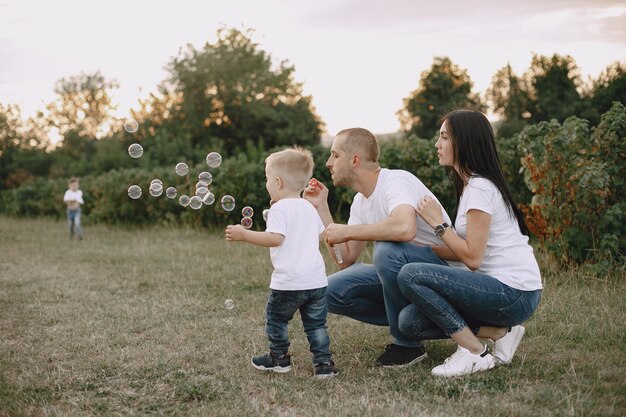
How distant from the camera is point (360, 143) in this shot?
4.34 meters

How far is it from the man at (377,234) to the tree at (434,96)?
43.1 metres

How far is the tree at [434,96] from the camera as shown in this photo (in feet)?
157

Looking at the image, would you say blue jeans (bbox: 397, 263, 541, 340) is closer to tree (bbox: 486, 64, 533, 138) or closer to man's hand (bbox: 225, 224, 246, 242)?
man's hand (bbox: 225, 224, 246, 242)

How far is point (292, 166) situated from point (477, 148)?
1212 mm

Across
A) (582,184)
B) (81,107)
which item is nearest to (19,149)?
(81,107)

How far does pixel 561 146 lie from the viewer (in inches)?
272

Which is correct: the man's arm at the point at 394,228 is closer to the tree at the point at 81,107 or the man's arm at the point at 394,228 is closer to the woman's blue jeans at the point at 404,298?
the woman's blue jeans at the point at 404,298

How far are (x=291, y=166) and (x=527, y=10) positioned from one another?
7.11 m

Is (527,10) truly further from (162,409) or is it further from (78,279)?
(162,409)

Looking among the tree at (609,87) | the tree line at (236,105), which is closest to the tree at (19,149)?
the tree line at (236,105)

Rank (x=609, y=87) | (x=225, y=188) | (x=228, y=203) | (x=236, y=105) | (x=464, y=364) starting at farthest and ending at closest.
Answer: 1. (x=236, y=105)
2. (x=609, y=87)
3. (x=225, y=188)
4. (x=228, y=203)
5. (x=464, y=364)

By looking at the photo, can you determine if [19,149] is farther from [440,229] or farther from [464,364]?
[464,364]

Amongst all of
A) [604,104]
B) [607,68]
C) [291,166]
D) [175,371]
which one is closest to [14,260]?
[175,371]

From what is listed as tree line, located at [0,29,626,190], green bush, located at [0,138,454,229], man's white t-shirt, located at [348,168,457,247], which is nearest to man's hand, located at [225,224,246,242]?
man's white t-shirt, located at [348,168,457,247]
